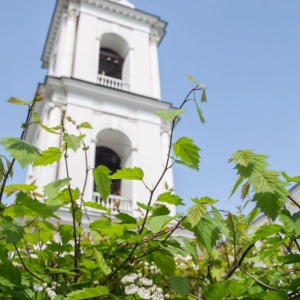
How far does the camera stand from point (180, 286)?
1873 mm

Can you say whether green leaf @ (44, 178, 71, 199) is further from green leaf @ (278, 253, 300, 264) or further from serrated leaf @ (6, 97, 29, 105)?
green leaf @ (278, 253, 300, 264)

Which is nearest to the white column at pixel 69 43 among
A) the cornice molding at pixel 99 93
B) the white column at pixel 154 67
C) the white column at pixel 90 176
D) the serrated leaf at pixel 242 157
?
the cornice molding at pixel 99 93

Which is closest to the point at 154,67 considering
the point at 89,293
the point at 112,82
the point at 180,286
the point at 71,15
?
the point at 112,82

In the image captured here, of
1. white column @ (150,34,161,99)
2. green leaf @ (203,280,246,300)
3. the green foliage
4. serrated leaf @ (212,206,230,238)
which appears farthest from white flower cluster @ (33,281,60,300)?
white column @ (150,34,161,99)

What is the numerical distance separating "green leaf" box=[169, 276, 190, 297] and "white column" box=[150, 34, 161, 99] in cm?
1458

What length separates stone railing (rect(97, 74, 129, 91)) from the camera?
1595 cm

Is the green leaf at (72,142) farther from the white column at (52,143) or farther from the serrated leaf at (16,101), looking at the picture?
the white column at (52,143)

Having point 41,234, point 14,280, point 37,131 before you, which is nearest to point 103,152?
point 37,131

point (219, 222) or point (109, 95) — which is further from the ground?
point (109, 95)

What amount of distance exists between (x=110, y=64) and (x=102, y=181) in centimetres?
1678

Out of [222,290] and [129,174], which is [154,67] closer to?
[129,174]

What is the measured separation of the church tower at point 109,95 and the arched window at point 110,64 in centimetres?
5

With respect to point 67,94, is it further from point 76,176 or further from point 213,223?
point 213,223

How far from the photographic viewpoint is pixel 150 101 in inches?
610
